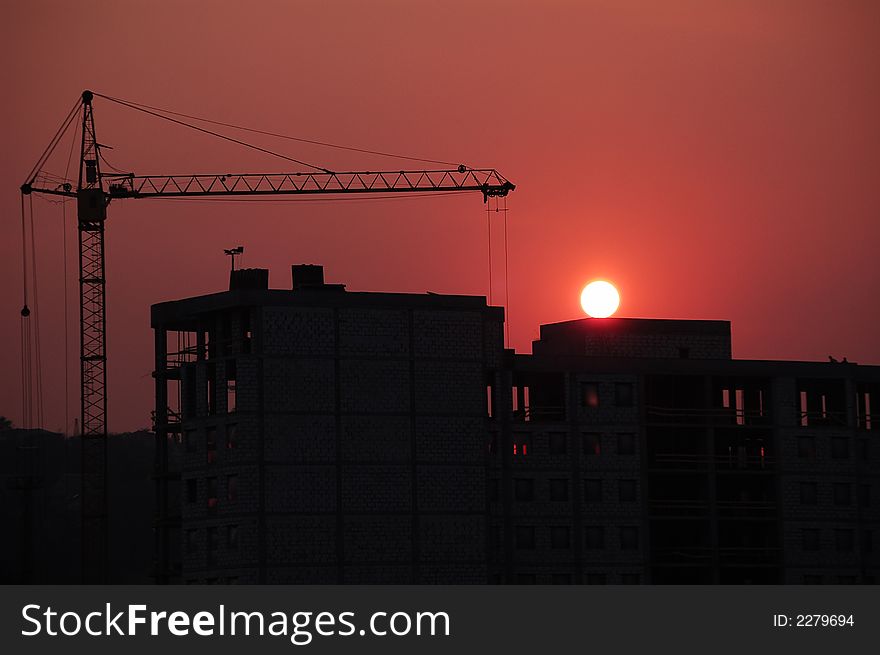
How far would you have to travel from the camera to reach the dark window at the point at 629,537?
5212 inches

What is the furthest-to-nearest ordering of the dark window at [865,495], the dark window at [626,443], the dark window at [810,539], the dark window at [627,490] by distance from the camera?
the dark window at [865,495] < the dark window at [810,539] < the dark window at [626,443] < the dark window at [627,490]

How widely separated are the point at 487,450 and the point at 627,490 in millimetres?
12112

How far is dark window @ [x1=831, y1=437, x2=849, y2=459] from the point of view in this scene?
139 metres

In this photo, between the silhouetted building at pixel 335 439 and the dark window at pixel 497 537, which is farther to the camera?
the dark window at pixel 497 537

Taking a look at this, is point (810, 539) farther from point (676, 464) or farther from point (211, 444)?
point (211, 444)

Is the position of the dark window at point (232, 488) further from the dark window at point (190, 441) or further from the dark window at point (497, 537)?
the dark window at point (497, 537)

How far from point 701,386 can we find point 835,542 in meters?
14.4

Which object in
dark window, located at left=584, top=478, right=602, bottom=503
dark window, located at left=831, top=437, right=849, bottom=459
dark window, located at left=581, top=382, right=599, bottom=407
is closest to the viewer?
dark window, located at left=584, top=478, right=602, bottom=503

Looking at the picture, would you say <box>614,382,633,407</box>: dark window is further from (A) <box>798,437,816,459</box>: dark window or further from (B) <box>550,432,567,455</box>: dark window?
(A) <box>798,437,816,459</box>: dark window

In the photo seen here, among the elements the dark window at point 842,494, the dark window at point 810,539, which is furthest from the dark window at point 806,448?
the dark window at point 810,539

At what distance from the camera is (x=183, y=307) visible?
128m

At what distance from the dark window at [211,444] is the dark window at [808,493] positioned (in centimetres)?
4182

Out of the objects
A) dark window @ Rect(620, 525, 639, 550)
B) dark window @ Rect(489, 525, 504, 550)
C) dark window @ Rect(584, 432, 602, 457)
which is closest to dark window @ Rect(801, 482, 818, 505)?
dark window @ Rect(620, 525, 639, 550)

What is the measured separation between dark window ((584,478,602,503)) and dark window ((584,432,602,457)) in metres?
1.80
